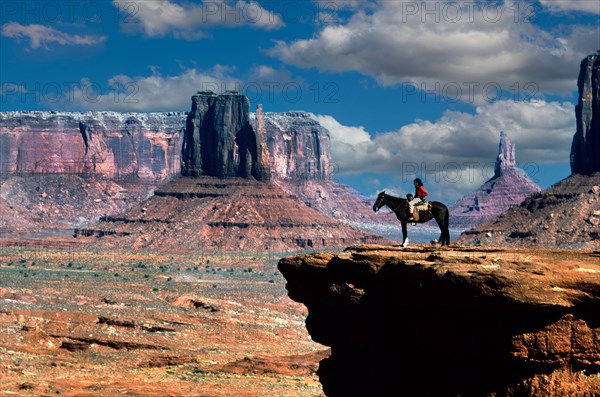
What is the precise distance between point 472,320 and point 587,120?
151468 mm

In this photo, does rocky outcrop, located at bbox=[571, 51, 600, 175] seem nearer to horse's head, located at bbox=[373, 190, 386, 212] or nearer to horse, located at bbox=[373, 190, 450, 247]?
horse's head, located at bbox=[373, 190, 386, 212]

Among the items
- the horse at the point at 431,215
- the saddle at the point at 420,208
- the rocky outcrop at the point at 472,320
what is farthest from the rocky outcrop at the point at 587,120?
the rocky outcrop at the point at 472,320

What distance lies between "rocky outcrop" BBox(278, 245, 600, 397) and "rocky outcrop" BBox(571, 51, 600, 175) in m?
138

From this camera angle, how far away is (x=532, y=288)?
19.7m

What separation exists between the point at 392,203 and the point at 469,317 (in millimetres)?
6823

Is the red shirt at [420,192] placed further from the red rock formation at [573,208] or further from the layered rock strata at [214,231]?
the layered rock strata at [214,231]

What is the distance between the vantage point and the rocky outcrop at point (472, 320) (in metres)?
20.0

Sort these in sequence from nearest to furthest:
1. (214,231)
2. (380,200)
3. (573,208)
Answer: (380,200)
(573,208)
(214,231)

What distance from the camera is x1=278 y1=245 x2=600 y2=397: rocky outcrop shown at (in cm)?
1995

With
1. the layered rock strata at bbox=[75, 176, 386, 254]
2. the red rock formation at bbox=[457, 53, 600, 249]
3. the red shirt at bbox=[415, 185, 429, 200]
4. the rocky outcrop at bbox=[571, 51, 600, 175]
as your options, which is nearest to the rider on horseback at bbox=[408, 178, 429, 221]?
the red shirt at bbox=[415, 185, 429, 200]

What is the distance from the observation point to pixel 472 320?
20859mm

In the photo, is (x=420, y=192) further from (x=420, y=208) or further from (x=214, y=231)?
(x=214, y=231)

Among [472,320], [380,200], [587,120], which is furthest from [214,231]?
[472,320]

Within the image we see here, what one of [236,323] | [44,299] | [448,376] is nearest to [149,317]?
[236,323]
